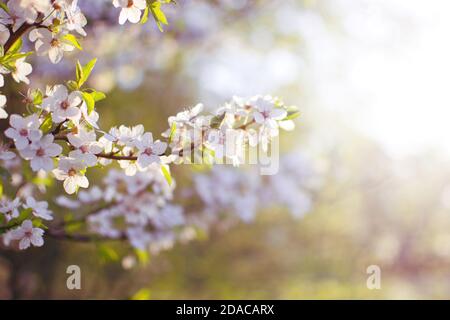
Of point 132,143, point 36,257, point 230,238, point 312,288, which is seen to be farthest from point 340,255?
point 132,143

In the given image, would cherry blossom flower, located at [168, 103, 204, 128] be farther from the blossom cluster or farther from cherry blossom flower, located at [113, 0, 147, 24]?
cherry blossom flower, located at [113, 0, 147, 24]

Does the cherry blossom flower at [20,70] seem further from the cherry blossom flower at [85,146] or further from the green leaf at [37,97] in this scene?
the cherry blossom flower at [85,146]

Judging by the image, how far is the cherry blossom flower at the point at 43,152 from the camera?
1.47 m

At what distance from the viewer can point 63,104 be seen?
1504 mm

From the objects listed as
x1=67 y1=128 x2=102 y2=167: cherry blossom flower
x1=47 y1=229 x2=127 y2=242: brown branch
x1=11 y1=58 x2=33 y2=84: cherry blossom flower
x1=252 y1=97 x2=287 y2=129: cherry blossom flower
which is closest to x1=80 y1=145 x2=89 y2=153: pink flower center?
x1=67 y1=128 x2=102 y2=167: cherry blossom flower

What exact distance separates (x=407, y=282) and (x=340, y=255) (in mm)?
2553

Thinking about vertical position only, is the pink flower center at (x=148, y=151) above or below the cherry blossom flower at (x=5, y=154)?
above

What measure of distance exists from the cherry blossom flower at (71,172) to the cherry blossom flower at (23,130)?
0.40 ft

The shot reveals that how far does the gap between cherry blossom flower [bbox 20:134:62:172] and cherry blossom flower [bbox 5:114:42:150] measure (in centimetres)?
2

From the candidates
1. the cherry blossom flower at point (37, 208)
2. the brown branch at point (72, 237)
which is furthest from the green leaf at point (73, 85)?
the brown branch at point (72, 237)

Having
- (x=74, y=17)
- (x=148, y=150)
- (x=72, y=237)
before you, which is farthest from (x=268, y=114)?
(x=72, y=237)

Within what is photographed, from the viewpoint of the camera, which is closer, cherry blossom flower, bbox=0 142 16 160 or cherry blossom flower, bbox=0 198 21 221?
cherry blossom flower, bbox=0 142 16 160

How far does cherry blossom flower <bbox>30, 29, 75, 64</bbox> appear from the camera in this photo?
1.60 m

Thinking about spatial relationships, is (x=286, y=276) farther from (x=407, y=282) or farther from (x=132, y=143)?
(x=132, y=143)
